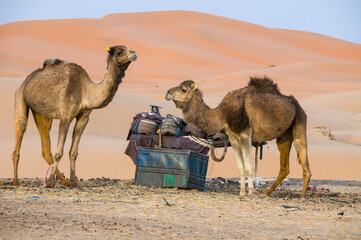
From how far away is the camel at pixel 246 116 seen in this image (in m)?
9.67

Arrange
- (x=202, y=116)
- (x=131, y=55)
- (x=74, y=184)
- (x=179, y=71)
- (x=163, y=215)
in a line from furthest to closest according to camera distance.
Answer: (x=179, y=71) < (x=74, y=184) < (x=131, y=55) < (x=202, y=116) < (x=163, y=215)

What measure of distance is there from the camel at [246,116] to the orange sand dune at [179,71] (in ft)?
30.7

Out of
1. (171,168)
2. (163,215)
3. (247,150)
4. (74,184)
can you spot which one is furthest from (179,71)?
(163,215)

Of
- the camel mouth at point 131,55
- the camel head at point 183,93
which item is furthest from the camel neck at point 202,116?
the camel mouth at point 131,55

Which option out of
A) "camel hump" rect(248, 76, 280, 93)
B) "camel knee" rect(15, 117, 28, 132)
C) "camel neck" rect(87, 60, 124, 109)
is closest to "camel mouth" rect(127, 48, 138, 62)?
"camel neck" rect(87, 60, 124, 109)

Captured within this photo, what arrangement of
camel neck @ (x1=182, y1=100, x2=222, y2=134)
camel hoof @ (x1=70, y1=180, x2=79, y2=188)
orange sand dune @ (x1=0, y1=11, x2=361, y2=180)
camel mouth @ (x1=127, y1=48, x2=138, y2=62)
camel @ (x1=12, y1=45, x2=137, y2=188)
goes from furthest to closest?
orange sand dune @ (x1=0, y1=11, x2=361, y2=180) < camel hoof @ (x1=70, y1=180, x2=79, y2=188) < camel @ (x1=12, y1=45, x2=137, y2=188) < camel mouth @ (x1=127, y1=48, x2=138, y2=62) < camel neck @ (x1=182, y1=100, x2=222, y2=134)

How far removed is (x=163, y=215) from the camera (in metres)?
7.55

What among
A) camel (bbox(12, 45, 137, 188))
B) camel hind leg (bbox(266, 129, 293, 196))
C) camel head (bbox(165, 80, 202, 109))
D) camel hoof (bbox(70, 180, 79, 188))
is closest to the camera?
camel head (bbox(165, 80, 202, 109))

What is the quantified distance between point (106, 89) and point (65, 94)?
0.77 meters

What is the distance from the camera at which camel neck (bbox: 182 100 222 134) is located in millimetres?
9648

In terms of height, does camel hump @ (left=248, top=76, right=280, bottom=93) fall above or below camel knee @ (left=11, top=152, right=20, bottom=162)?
above

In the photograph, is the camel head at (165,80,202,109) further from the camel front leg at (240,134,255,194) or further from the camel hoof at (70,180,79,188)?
the camel hoof at (70,180,79,188)

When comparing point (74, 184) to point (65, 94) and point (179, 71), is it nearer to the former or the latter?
point (65, 94)

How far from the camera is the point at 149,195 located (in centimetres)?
941
